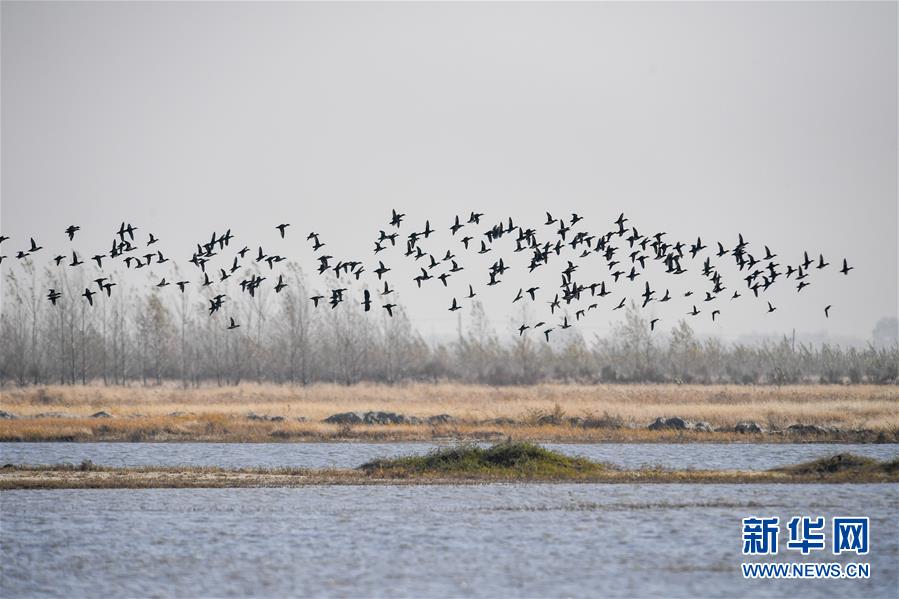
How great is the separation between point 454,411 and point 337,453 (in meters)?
16.8

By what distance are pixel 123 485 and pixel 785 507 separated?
69.7 feet

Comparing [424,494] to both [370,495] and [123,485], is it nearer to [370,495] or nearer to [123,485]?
[370,495]

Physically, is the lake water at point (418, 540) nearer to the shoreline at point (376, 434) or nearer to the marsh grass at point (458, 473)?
the marsh grass at point (458, 473)

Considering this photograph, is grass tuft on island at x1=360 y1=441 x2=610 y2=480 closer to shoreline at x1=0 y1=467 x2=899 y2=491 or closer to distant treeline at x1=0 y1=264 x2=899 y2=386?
shoreline at x1=0 y1=467 x2=899 y2=491

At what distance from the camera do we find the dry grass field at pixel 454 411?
58.1m

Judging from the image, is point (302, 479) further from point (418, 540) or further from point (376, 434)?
point (376, 434)

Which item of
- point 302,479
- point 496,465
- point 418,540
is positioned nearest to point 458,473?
point 496,465

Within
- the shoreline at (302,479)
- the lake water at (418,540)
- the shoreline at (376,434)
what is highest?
the shoreline at (376,434)

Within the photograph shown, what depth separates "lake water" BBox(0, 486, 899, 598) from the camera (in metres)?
25.8

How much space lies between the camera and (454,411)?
6838 cm

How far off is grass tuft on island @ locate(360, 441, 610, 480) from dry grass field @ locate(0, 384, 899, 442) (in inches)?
514

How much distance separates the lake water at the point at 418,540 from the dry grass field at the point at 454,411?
60.1ft

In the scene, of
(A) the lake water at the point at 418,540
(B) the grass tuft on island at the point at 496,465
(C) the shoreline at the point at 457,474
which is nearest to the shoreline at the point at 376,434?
(B) the grass tuft on island at the point at 496,465

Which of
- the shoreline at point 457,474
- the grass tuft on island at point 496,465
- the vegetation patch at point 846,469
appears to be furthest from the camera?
the grass tuft on island at point 496,465
